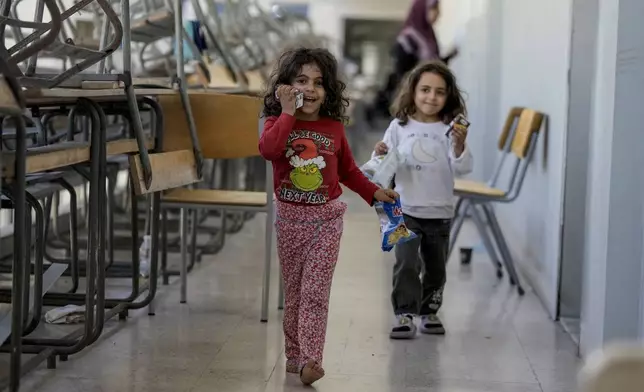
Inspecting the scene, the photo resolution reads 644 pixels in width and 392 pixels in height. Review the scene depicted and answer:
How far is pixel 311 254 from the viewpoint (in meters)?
2.88

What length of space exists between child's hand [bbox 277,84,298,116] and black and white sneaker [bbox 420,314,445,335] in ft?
3.93

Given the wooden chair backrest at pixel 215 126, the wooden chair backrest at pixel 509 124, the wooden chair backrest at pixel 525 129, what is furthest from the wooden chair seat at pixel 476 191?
the wooden chair backrest at pixel 215 126

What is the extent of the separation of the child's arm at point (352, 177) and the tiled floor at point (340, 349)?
580 mm

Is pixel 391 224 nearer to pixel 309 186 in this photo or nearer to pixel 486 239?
pixel 309 186

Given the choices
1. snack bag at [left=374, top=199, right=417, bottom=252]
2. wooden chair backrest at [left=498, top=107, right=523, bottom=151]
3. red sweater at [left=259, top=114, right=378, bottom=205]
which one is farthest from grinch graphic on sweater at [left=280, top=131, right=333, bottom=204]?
wooden chair backrest at [left=498, top=107, right=523, bottom=151]

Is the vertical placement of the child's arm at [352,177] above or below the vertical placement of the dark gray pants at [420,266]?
above

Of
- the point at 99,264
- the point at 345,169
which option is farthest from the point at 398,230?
the point at 99,264

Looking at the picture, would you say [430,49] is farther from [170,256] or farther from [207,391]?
[207,391]

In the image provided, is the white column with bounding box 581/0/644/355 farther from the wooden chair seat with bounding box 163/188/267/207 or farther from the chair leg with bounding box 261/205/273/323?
the wooden chair seat with bounding box 163/188/267/207

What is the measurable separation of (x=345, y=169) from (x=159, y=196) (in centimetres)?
97

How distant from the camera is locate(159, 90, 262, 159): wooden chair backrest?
376 cm

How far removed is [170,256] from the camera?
4.98 metres

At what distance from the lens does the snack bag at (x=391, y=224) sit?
296 cm

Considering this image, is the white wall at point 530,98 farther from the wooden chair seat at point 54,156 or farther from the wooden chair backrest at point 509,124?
the wooden chair seat at point 54,156
